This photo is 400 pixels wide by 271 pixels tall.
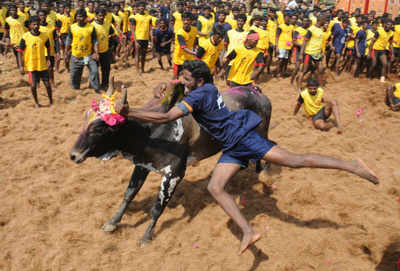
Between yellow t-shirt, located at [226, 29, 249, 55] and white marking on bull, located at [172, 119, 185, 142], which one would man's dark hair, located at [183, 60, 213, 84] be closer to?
white marking on bull, located at [172, 119, 185, 142]

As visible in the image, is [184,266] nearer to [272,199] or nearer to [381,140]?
[272,199]

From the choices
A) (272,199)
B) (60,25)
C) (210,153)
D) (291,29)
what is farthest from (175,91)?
(60,25)

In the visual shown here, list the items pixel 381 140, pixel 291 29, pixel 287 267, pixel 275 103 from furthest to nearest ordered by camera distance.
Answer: pixel 291 29
pixel 275 103
pixel 381 140
pixel 287 267

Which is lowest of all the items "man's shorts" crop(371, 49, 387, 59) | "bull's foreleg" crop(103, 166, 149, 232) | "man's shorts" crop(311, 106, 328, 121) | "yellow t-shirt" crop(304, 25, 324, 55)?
"bull's foreleg" crop(103, 166, 149, 232)

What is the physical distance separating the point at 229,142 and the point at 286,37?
9.27m

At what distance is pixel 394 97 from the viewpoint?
32.8 ft

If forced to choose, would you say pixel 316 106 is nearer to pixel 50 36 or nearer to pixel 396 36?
pixel 396 36

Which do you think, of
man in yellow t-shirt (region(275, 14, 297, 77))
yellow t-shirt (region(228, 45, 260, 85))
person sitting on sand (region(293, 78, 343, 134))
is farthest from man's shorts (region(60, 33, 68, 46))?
person sitting on sand (region(293, 78, 343, 134))

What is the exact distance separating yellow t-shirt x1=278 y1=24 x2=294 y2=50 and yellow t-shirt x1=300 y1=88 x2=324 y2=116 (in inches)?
173

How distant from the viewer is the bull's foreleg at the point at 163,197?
4570 mm

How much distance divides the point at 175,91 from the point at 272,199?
236cm

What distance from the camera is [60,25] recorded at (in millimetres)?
12672

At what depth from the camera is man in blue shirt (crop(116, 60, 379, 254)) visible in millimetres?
3758

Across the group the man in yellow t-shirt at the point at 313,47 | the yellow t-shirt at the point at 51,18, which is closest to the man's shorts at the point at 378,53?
the man in yellow t-shirt at the point at 313,47
